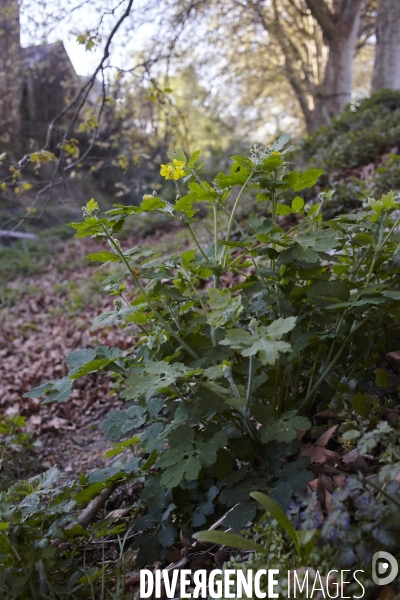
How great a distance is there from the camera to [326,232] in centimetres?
151

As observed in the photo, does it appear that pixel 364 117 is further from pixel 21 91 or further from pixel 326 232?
pixel 21 91

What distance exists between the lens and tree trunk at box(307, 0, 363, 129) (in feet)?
28.6

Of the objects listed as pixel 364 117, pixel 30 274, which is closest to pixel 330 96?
pixel 364 117

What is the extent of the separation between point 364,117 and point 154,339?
6103 mm

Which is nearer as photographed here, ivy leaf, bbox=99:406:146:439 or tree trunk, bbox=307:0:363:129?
ivy leaf, bbox=99:406:146:439

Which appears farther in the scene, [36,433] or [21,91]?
[21,91]

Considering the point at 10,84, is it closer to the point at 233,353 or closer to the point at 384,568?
the point at 233,353

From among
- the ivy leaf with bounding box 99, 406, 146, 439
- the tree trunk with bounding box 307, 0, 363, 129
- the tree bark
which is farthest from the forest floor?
the tree trunk with bounding box 307, 0, 363, 129

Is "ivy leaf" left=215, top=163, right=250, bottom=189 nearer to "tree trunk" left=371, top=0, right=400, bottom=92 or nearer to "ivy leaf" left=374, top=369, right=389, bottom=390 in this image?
"ivy leaf" left=374, top=369, right=389, bottom=390

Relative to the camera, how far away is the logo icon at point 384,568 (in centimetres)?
98

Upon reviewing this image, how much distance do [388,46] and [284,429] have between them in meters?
9.14

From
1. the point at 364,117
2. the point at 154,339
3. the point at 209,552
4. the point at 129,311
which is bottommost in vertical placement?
the point at 209,552

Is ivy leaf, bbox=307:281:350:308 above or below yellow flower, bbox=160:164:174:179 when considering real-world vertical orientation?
below

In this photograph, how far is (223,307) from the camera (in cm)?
123
